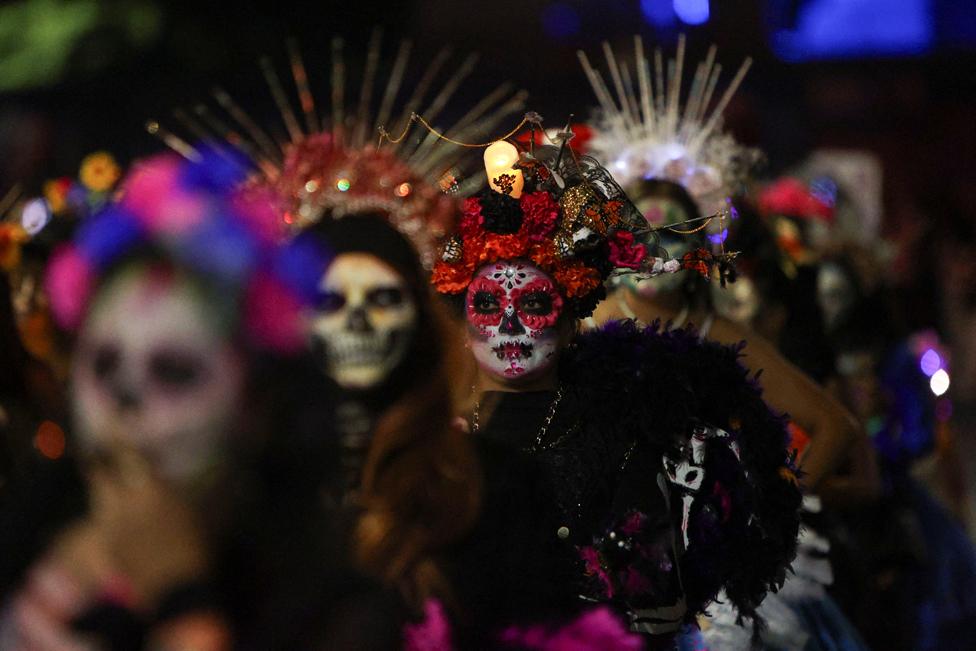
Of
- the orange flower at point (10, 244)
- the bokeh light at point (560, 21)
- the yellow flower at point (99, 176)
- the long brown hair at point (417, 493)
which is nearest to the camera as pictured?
the long brown hair at point (417, 493)

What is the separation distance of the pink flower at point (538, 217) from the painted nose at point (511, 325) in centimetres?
25

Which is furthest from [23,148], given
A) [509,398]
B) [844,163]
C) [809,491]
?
[844,163]

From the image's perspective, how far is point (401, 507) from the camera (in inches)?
129

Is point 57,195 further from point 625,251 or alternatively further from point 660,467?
point 660,467

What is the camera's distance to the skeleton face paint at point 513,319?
18.4ft

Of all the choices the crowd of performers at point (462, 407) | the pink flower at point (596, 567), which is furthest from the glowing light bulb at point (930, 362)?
the pink flower at point (596, 567)

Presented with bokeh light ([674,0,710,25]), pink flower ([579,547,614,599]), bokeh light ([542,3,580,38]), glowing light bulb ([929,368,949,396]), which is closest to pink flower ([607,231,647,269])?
pink flower ([579,547,614,599])

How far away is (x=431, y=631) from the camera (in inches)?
129

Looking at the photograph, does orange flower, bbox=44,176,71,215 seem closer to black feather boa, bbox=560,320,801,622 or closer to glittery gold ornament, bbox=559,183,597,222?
glittery gold ornament, bbox=559,183,597,222

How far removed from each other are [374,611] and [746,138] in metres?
7.14

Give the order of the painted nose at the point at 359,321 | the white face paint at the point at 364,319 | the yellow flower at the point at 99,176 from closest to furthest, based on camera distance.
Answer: the white face paint at the point at 364,319 < the painted nose at the point at 359,321 < the yellow flower at the point at 99,176

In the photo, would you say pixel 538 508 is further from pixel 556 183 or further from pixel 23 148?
pixel 23 148

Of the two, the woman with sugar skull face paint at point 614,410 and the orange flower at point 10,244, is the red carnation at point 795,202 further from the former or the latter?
the woman with sugar skull face paint at point 614,410

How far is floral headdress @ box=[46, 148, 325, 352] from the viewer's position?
2727mm
